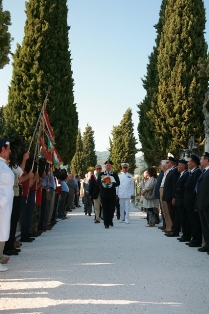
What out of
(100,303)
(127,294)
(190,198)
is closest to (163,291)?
(127,294)

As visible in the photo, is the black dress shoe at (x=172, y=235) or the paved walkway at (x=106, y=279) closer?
the paved walkway at (x=106, y=279)

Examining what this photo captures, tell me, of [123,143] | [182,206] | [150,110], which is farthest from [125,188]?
[123,143]

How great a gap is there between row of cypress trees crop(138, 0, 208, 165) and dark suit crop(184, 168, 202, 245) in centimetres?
1859

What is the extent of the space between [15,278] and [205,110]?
9.07 meters

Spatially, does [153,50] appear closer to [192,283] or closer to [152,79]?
[152,79]

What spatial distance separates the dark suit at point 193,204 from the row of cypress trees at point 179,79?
61.0 ft

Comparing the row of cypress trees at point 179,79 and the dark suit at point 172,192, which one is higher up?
the row of cypress trees at point 179,79

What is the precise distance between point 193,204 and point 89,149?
69.8 meters

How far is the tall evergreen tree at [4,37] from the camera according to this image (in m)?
9.91

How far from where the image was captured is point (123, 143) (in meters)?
72.4

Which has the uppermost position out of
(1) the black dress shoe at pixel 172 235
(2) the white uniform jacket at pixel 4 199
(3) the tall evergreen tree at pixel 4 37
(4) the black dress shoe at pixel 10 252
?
(3) the tall evergreen tree at pixel 4 37

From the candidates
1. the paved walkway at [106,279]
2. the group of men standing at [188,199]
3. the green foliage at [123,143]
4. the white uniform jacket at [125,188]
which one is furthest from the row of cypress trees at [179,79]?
the green foliage at [123,143]

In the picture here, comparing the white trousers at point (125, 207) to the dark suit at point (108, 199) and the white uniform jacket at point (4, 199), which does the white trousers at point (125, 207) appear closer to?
the dark suit at point (108, 199)

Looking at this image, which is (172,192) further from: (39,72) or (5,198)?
(39,72)
